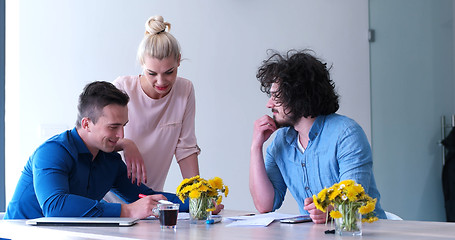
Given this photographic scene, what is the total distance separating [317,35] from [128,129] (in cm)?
256

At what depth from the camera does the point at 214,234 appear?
172cm

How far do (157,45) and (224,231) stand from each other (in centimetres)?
115

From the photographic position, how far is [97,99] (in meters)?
2.40

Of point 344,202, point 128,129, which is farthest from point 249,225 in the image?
point 128,129

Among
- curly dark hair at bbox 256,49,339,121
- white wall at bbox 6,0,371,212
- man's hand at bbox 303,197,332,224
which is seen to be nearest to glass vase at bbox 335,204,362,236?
man's hand at bbox 303,197,332,224

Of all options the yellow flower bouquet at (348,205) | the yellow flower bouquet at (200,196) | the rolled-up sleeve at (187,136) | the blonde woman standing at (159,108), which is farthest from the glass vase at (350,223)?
the rolled-up sleeve at (187,136)

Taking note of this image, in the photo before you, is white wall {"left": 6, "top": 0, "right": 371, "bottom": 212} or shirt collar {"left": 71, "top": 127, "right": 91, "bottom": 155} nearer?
shirt collar {"left": 71, "top": 127, "right": 91, "bottom": 155}

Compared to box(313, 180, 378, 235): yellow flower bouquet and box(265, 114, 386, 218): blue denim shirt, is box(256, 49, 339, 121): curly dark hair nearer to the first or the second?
box(265, 114, 386, 218): blue denim shirt

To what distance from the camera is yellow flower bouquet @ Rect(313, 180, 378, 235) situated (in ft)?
5.39

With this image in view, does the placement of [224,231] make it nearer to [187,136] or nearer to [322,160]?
[322,160]

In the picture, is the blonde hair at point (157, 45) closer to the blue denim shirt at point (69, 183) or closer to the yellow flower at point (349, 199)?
the blue denim shirt at point (69, 183)

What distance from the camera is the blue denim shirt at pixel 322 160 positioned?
2211mm

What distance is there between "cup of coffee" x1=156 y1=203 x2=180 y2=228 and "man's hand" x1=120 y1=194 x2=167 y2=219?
0.18m

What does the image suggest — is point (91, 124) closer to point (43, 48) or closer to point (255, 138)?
point (255, 138)
